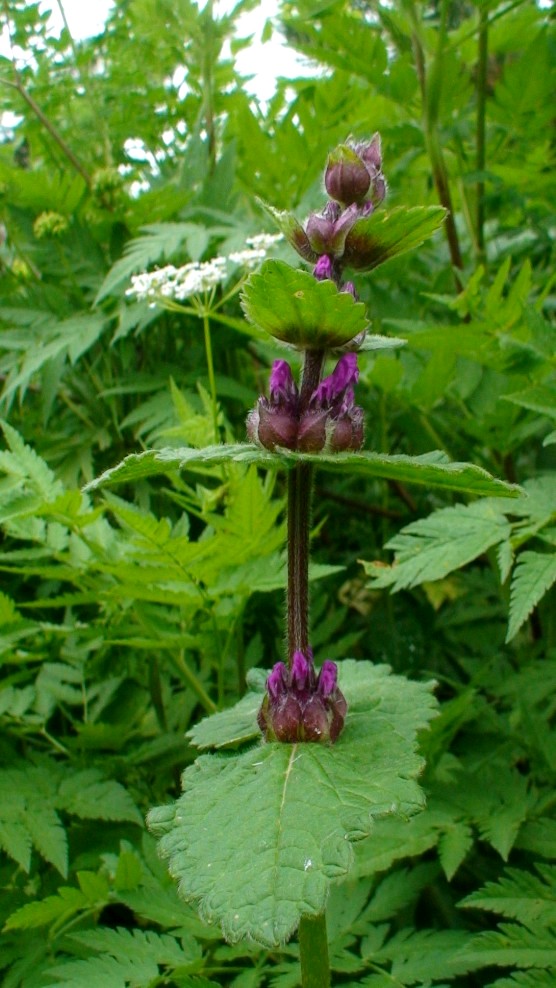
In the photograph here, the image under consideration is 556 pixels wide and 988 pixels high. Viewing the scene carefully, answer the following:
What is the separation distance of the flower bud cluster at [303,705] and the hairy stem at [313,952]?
17 cm

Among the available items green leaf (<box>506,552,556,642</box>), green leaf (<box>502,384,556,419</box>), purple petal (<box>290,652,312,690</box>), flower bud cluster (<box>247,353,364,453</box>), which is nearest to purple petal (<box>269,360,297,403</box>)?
flower bud cluster (<box>247,353,364,453</box>)

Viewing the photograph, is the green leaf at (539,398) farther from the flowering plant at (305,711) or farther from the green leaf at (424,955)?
the green leaf at (424,955)

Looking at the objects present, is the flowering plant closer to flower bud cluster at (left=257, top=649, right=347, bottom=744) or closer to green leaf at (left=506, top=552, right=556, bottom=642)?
flower bud cluster at (left=257, top=649, right=347, bottom=744)

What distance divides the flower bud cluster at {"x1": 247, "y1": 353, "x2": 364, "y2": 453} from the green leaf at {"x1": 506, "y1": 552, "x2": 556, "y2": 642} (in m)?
0.31

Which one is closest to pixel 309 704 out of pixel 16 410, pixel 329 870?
pixel 329 870

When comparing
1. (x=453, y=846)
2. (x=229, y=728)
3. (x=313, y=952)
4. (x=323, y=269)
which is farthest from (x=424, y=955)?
(x=323, y=269)

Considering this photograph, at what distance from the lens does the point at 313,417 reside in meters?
0.72

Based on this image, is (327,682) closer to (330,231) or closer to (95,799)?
(330,231)

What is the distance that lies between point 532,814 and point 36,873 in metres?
0.65

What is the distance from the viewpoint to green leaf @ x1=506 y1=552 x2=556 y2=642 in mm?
916

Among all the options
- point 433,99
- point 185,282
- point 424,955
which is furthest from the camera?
point 433,99

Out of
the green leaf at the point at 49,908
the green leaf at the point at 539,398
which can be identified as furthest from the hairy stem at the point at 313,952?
the green leaf at the point at 539,398

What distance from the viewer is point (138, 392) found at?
5.98ft

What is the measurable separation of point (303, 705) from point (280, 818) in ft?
0.41
